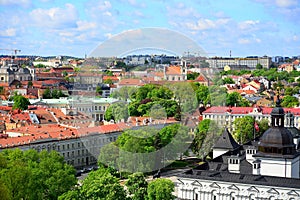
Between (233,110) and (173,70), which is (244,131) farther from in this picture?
(173,70)

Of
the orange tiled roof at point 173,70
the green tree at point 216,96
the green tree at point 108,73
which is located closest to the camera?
the green tree at point 108,73

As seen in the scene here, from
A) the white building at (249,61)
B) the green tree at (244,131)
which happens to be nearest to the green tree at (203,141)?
the green tree at (244,131)

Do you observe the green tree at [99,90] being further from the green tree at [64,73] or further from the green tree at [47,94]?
the green tree at [64,73]

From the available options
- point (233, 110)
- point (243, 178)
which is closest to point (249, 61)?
point (233, 110)

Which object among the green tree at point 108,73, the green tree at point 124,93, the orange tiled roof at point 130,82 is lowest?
the green tree at point 124,93

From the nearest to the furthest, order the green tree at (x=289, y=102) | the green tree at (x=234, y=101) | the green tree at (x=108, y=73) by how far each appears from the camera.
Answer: the green tree at (x=108, y=73) < the green tree at (x=234, y=101) < the green tree at (x=289, y=102)

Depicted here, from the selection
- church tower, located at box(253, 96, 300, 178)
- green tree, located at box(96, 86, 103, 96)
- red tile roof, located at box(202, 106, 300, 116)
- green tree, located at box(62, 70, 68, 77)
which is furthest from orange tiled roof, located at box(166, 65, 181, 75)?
green tree, located at box(62, 70, 68, 77)
